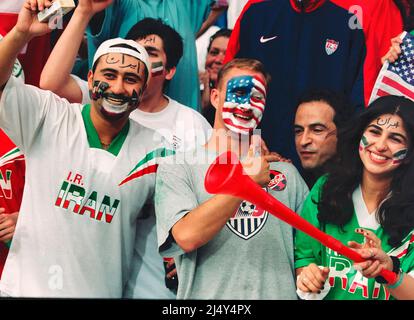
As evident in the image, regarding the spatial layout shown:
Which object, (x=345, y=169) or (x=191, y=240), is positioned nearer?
(x=191, y=240)

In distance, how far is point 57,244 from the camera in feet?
8.36

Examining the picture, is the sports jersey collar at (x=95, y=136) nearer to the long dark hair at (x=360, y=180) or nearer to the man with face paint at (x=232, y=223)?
the man with face paint at (x=232, y=223)

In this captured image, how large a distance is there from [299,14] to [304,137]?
377 mm

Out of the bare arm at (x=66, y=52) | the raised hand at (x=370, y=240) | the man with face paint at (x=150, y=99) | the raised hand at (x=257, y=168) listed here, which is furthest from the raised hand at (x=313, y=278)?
the bare arm at (x=66, y=52)

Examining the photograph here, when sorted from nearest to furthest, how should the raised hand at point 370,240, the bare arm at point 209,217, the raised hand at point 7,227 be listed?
the bare arm at point 209,217, the raised hand at point 370,240, the raised hand at point 7,227

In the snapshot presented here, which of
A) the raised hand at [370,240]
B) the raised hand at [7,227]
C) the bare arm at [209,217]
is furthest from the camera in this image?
the raised hand at [7,227]

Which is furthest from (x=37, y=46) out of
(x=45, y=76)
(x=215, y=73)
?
(x=215, y=73)

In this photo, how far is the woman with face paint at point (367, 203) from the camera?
8.39 ft

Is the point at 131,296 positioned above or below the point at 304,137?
below

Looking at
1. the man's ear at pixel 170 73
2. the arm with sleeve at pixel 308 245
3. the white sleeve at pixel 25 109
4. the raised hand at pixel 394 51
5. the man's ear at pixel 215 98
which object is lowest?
the arm with sleeve at pixel 308 245

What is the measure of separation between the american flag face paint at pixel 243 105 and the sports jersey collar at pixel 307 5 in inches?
11.3

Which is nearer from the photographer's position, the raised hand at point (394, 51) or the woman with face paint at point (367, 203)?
the woman with face paint at point (367, 203)

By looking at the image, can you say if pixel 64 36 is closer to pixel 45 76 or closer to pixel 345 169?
pixel 45 76

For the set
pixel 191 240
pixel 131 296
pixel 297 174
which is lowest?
pixel 131 296
